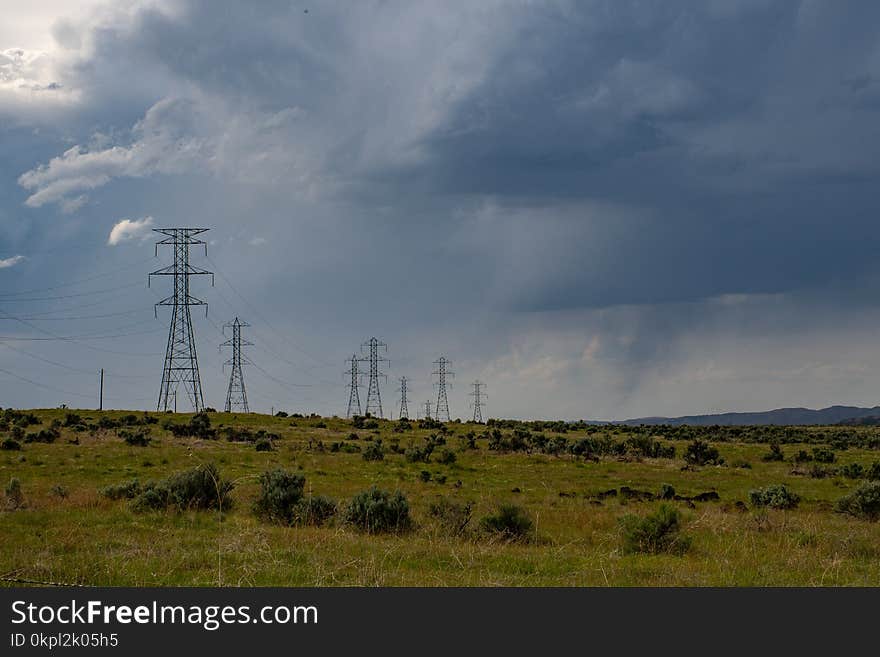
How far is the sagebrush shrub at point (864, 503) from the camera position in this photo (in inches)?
926

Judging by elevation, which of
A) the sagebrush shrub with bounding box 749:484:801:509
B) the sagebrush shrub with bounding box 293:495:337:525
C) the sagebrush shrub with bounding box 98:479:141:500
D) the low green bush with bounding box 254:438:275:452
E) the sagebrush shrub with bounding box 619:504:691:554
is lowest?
the sagebrush shrub with bounding box 749:484:801:509

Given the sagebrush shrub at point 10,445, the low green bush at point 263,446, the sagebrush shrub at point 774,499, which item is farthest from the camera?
the low green bush at point 263,446

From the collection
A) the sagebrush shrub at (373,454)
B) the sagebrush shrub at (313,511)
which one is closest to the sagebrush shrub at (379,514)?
the sagebrush shrub at (313,511)

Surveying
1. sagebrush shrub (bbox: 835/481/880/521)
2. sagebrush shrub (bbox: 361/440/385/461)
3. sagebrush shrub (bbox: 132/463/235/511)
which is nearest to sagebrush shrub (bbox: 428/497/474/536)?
sagebrush shrub (bbox: 132/463/235/511)

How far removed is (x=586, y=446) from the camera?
188ft

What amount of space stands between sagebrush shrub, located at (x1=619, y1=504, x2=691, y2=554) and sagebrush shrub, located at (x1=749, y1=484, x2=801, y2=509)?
12.9 m

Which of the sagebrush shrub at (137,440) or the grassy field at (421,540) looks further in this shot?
the sagebrush shrub at (137,440)

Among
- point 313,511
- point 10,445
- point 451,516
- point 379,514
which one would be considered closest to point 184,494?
point 313,511

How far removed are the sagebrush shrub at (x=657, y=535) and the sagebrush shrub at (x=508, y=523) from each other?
241 centimetres

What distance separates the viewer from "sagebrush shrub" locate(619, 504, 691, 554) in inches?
621

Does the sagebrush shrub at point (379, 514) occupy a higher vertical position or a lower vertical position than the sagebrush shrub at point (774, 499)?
higher

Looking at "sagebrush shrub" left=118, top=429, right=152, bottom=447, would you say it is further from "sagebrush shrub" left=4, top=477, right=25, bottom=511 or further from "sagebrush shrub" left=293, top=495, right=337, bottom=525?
"sagebrush shrub" left=293, top=495, right=337, bottom=525

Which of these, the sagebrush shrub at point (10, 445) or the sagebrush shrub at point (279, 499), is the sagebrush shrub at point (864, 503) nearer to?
the sagebrush shrub at point (279, 499)

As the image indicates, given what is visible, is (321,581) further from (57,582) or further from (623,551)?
(623,551)
